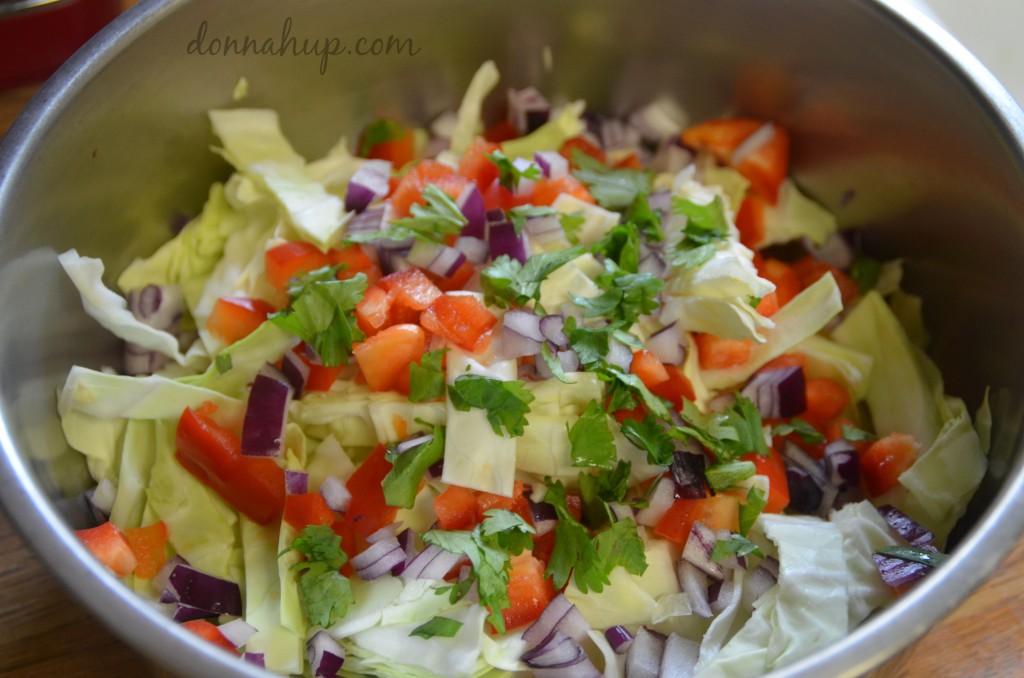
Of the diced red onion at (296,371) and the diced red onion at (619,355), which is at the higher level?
the diced red onion at (619,355)

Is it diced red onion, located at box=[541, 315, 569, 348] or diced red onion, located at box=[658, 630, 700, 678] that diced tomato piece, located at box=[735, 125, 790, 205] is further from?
diced red onion, located at box=[658, 630, 700, 678]

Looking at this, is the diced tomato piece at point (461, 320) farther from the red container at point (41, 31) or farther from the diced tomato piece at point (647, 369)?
the red container at point (41, 31)

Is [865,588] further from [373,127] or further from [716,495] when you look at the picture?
[373,127]

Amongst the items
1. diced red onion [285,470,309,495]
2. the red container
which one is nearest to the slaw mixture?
diced red onion [285,470,309,495]

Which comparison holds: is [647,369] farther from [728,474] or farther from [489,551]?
[489,551]

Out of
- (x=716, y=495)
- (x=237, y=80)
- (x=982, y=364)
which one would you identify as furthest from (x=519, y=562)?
(x=237, y=80)

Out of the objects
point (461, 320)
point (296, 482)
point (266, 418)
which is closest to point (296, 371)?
point (266, 418)

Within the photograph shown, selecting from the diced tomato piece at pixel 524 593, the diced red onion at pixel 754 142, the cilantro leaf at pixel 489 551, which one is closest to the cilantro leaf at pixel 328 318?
the cilantro leaf at pixel 489 551
